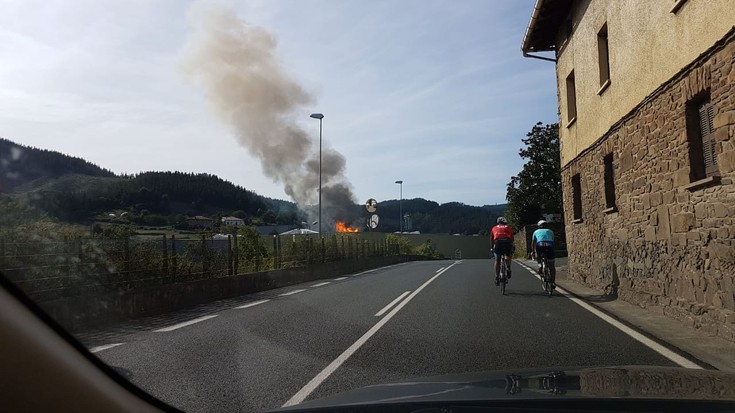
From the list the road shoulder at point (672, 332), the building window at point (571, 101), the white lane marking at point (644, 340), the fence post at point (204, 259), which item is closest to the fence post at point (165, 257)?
the fence post at point (204, 259)

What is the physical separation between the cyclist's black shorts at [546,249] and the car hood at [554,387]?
900cm

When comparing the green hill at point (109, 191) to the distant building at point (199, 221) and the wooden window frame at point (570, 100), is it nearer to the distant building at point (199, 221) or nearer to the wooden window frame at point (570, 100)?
the distant building at point (199, 221)

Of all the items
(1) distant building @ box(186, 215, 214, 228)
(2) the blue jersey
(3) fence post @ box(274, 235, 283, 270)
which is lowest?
(3) fence post @ box(274, 235, 283, 270)

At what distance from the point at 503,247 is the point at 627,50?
193 inches

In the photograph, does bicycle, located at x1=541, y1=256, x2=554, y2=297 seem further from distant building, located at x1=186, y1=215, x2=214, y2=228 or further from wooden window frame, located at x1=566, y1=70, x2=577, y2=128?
distant building, located at x1=186, y1=215, x2=214, y2=228

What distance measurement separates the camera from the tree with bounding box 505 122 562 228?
42350mm

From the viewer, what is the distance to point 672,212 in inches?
343

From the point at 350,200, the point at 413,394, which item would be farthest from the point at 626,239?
the point at 350,200

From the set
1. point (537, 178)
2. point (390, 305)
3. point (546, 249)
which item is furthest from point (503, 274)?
point (537, 178)

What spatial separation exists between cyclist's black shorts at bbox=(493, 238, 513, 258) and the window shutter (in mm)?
5776

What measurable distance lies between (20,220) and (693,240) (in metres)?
7.84

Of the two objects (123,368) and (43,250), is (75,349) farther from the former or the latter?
(43,250)

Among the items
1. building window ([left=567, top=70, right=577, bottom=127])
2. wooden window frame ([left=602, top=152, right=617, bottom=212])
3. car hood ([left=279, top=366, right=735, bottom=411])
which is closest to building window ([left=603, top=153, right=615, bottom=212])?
wooden window frame ([left=602, top=152, right=617, bottom=212])

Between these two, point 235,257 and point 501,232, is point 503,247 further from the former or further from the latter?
point 235,257
